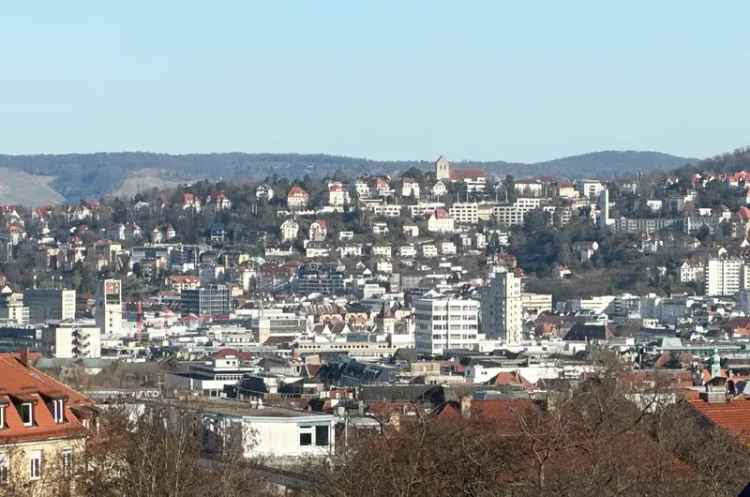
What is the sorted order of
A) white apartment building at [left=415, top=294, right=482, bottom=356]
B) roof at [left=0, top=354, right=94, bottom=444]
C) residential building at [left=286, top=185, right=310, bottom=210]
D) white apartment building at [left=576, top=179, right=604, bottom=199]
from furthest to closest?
white apartment building at [left=576, top=179, right=604, bottom=199] < residential building at [left=286, top=185, right=310, bottom=210] < white apartment building at [left=415, top=294, right=482, bottom=356] < roof at [left=0, top=354, right=94, bottom=444]

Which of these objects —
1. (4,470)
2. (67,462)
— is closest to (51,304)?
(67,462)

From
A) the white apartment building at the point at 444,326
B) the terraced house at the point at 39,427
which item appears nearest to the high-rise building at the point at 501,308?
the white apartment building at the point at 444,326

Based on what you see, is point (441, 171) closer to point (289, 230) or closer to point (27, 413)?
point (289, 230)

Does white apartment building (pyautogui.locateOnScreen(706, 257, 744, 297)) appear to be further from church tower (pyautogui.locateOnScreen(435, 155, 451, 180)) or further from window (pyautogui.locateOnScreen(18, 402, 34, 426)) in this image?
window (pyautogui.locateOnScreen(18, 402, 34, 426))

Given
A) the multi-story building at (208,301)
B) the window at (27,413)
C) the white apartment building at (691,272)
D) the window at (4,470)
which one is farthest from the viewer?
the white apartment building at (691,272)

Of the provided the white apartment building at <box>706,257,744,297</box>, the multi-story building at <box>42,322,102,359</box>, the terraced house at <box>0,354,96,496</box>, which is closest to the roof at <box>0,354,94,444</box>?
the terraced house at <box>0,354,96,496</box>

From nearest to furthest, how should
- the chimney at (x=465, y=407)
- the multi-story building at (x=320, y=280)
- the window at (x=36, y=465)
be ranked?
the window at (x=36, y=465) → the chimney at (x=465, y=407) → the multi-story building at (x=320, y=280)

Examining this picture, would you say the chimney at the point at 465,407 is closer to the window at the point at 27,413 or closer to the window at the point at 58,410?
the window at the point at 58,410
